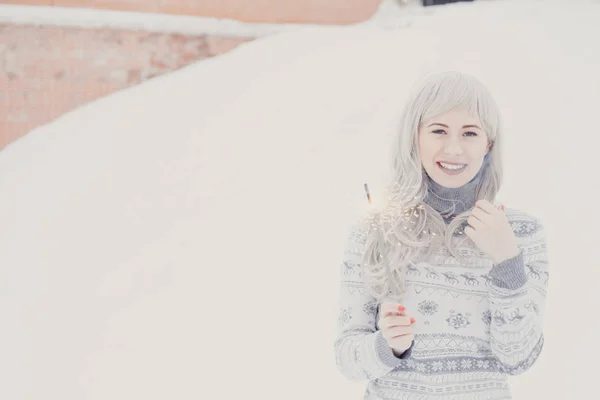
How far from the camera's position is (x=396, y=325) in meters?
0.72

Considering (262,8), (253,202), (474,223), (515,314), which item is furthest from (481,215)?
(262,8)

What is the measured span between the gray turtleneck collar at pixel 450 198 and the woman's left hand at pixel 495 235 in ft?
0.24

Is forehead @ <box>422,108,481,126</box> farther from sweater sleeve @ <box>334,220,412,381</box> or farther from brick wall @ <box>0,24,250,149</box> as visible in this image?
brick wall @ <box>0,24,250,149</box>

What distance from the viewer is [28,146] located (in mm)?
2086

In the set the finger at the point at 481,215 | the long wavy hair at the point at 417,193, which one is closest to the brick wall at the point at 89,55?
the long wavy hair at the point at 417,193

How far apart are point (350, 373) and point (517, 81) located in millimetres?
1461

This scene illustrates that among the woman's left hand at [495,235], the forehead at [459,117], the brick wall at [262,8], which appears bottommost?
the woman's left hand at [495,235]

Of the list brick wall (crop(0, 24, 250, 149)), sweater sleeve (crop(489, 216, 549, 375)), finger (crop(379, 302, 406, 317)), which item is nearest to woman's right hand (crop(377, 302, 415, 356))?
finger (crop(379, 302, 406, 317))

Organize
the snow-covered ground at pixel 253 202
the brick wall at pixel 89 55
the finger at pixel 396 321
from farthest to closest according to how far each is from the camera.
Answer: the brick wall at pixel 89 55 → the snow-covered ground at pixel 253 202 → the finger at pixel 396 321

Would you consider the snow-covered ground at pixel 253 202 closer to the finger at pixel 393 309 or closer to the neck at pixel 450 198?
the neck at pixel 450 198

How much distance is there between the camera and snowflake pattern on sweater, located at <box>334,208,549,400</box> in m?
0.75

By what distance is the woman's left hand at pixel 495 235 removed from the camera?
743mm

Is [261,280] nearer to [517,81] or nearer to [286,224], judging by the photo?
[286,224]

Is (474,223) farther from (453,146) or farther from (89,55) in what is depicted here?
(89,55)
